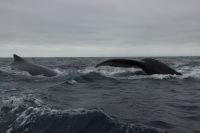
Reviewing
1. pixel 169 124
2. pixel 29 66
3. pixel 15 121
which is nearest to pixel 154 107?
pixel 169 124

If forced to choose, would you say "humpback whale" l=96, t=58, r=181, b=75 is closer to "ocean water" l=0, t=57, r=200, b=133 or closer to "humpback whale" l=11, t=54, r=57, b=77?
"ocean water" l=0, t=57, r=200, b=133

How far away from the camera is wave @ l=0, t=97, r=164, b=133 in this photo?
17.5 ft

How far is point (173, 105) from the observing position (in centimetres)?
759

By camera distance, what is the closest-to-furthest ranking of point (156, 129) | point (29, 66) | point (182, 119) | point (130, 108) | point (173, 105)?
point (156, 129) → point (182, 119) → point (130, 108) → point (173, 105) → point (29, 66)

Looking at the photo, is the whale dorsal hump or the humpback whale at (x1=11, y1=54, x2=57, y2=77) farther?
the whale dorsal hump

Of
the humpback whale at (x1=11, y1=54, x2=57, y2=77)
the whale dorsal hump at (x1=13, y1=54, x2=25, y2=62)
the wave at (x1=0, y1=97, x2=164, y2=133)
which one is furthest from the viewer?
the whale dorsal hump at (x1=13, y1=54, x2=25, y2=62)

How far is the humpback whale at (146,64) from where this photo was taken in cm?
1197

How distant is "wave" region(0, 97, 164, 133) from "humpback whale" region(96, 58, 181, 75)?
→ 5.43 metres

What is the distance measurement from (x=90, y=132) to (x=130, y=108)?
6.33 feet

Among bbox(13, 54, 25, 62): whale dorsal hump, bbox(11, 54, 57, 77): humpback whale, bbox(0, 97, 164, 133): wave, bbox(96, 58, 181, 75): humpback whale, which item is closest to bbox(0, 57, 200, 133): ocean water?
bbox(0, 97, 164, 133): wave

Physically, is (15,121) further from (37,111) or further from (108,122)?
(108,122)

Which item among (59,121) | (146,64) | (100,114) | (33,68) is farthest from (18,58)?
(59,121)

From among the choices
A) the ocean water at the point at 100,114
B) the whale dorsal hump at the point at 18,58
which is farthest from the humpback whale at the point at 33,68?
the ocean water at the point at 100,114

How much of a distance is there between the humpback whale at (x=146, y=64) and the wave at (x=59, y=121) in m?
5.43
